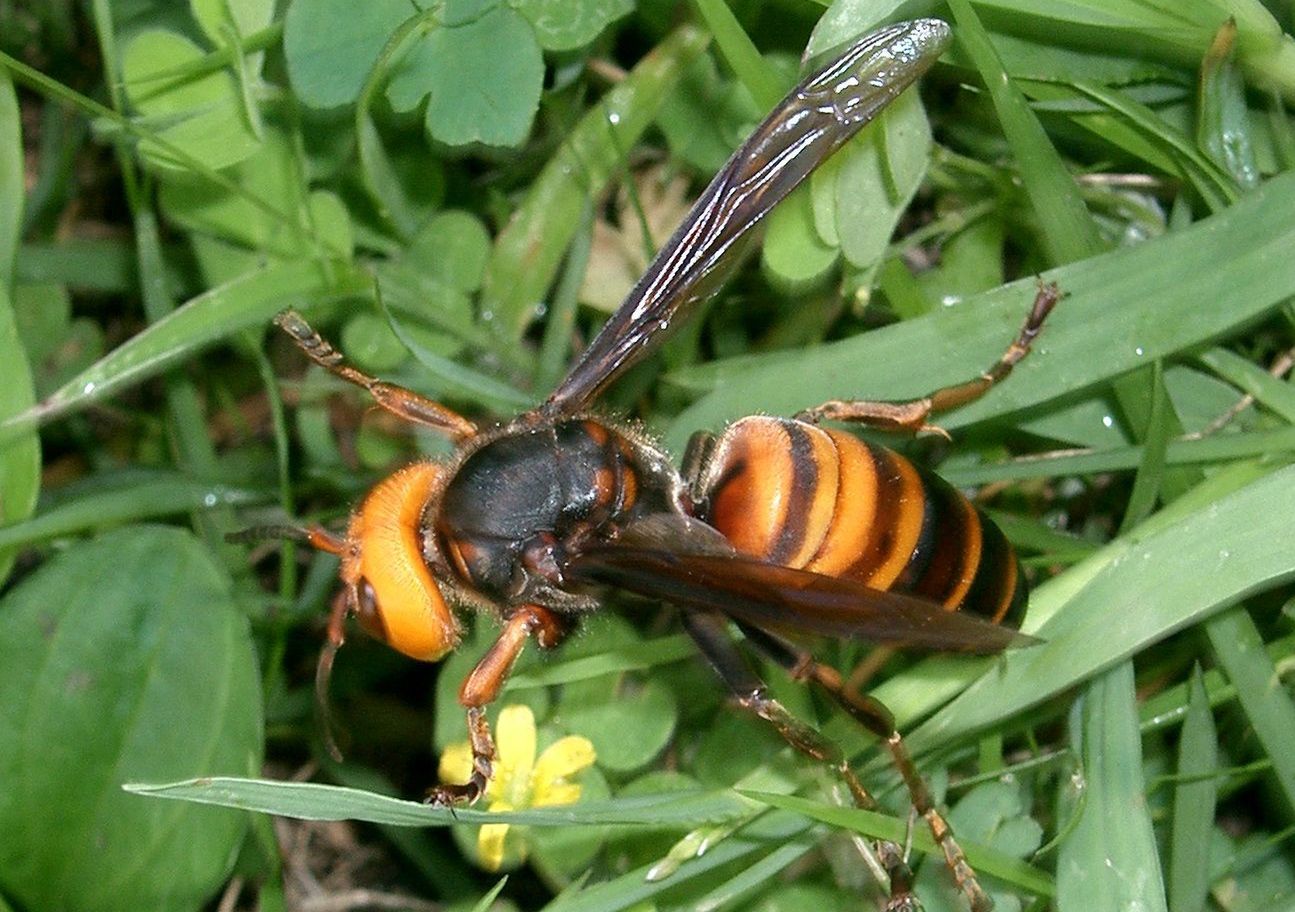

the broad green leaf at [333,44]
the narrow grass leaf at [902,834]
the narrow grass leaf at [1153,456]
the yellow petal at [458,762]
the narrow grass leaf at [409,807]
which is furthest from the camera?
the broad green leaf at [333,44]

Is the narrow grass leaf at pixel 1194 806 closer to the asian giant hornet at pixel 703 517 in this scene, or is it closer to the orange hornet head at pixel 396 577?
the asian giant hornet at pixel 703 517

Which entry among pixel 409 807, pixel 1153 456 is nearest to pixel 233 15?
pixel 409 807

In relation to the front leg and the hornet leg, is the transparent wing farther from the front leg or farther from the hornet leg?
the front leg

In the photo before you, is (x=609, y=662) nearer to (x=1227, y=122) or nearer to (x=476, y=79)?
(x=476, y=79)

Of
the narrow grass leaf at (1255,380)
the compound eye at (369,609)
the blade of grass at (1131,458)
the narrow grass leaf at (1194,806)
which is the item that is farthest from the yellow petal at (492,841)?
the narrow grass leaf at (1255,380)

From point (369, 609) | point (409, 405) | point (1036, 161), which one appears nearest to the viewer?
point (369, 609)

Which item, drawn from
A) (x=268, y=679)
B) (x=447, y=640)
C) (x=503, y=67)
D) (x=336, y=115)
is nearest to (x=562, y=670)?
(x=447, y=640)
